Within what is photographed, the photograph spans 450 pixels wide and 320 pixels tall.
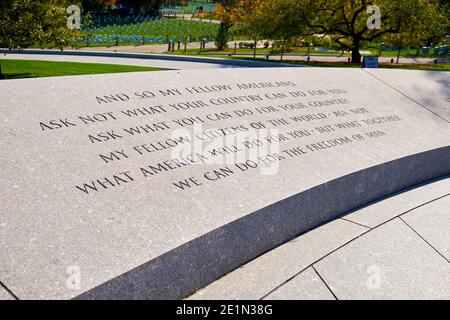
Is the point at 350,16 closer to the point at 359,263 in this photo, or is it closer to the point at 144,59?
the point at 144,59

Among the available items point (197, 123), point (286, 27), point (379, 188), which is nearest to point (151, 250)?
point (197, 123)

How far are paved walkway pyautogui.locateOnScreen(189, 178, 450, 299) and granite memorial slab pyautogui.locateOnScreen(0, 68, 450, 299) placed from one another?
172mm

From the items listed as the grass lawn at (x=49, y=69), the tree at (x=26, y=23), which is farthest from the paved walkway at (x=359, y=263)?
the grass lawn at (x=49, y=69)

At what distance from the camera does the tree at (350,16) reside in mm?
21656

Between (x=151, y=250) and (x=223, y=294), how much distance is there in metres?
0.72

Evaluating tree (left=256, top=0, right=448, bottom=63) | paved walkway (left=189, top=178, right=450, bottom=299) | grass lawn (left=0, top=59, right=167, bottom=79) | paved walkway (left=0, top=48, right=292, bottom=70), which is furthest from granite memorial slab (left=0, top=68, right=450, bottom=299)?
tree (left=256, top=0, right=448, bottom=63)

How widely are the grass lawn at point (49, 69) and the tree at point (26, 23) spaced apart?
147 centimetres

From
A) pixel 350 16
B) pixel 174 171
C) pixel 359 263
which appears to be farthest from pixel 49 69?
pixel 350 16

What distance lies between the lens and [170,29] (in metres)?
55.5

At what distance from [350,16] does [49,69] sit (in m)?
16.9

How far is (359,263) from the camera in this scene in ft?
11.9

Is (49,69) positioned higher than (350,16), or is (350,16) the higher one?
(350,16)

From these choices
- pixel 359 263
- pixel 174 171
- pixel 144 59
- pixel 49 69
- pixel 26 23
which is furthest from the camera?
pixel 144 59

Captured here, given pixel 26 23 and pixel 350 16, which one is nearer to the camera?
pixel 26 23
